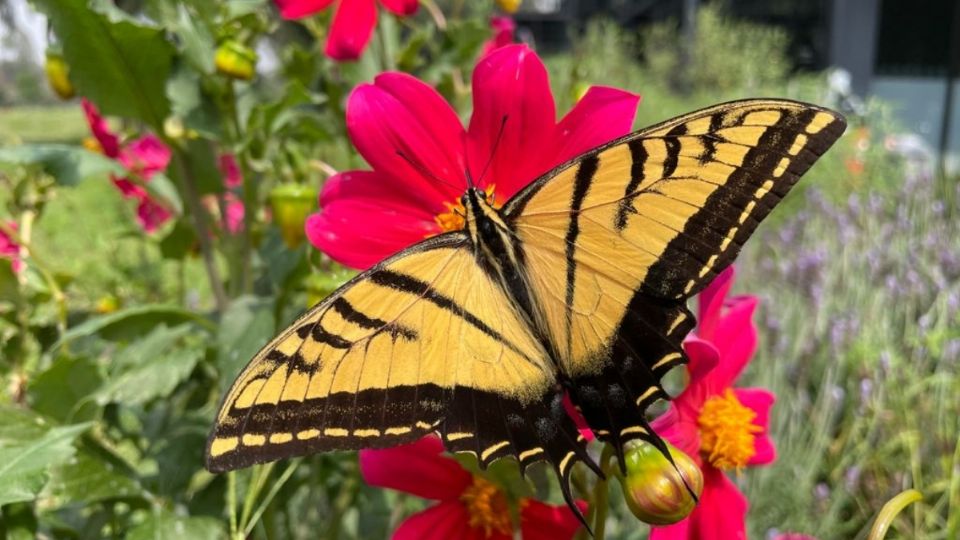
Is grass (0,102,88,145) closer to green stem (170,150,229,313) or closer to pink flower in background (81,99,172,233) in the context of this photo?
pink flower in background (81,99,172,233)

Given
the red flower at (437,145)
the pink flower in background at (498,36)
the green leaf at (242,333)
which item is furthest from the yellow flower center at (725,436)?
the pink flower in background at (498,36)

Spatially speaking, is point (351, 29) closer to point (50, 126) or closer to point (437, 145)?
point (437, 145)

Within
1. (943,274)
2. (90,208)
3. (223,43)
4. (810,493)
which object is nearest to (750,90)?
(943,274)

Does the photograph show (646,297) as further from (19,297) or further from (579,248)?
(19,297)

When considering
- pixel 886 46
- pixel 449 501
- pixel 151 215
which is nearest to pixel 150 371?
pixel 449 501

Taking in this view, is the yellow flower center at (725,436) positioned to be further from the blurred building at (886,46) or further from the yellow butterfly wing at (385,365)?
the blurred building at (886,46)

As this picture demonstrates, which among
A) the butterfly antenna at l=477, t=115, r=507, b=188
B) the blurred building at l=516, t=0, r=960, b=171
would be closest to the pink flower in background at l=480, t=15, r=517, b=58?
the butterfly antenna at l=477, t=115, r=507, b=188

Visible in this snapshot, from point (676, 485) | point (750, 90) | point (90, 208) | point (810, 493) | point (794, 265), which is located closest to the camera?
point (676, 485)

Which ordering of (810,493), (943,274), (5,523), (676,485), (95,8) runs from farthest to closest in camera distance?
(943,274)
(810,493)
(95,8)
(5,523)
(676,485)
